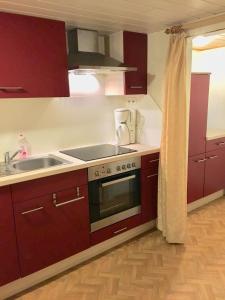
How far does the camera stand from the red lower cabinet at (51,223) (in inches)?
72.4

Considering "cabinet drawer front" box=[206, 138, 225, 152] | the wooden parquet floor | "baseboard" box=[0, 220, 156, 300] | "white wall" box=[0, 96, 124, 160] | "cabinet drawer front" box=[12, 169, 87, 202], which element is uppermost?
"white wall" box=[0, 96, 124, 160]

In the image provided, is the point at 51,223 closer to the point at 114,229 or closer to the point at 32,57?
the point at 114,229

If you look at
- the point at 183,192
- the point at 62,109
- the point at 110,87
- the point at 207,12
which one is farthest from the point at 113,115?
the point at 207,12

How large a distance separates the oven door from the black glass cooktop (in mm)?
206

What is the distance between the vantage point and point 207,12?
2.02 metres

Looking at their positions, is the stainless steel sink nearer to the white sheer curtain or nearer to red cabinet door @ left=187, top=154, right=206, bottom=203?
the white sheer curtain

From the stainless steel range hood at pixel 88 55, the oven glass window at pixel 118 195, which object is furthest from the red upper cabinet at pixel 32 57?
the oven glass window at pixel 118 195

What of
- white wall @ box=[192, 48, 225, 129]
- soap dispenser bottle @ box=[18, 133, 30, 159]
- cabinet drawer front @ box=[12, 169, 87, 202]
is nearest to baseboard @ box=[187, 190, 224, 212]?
white wall @ box=[192, 48, 225, 129]

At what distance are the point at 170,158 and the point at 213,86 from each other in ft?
6.05

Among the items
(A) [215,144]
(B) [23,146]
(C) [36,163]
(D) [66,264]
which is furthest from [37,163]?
(A) [215,144]

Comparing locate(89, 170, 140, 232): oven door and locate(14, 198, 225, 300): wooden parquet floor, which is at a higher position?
locate(89, 170, 140, 232): oven door

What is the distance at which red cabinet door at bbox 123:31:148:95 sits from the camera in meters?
2.48

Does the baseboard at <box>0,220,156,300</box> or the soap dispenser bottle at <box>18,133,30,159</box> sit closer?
the baseboard at <box>0,220,156,300</box>

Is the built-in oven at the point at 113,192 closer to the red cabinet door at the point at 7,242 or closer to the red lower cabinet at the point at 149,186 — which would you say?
the red lower cabinet at the point at 149,186
